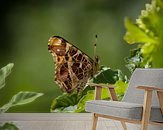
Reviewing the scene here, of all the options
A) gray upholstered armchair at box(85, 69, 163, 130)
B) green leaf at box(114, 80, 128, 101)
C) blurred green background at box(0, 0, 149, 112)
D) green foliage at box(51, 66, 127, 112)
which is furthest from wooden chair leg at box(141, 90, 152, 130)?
blurred green background at box(0, 0, 149, 112)

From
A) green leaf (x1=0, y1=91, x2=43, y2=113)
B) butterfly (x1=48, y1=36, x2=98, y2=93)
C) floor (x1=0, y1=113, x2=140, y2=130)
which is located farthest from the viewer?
butterfly (x1=48, y1=36, x2=98, y2=93)

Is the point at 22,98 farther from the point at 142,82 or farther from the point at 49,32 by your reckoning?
the point at 49,32

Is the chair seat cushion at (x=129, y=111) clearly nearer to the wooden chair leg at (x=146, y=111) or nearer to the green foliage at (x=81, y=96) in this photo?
the wooden chair leg at (x=146, y=111)

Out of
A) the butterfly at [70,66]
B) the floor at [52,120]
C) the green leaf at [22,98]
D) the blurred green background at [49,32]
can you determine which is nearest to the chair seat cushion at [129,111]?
the green leaf at [22,98]

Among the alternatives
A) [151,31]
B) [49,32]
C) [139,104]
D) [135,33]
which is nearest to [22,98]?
[139,104]

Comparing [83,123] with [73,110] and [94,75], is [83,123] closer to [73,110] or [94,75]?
[73,110]

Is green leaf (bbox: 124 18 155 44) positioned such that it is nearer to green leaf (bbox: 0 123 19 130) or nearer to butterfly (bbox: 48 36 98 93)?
butterfly (bbox: 48 36 98 93)

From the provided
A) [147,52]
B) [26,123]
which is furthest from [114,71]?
[26,123]
